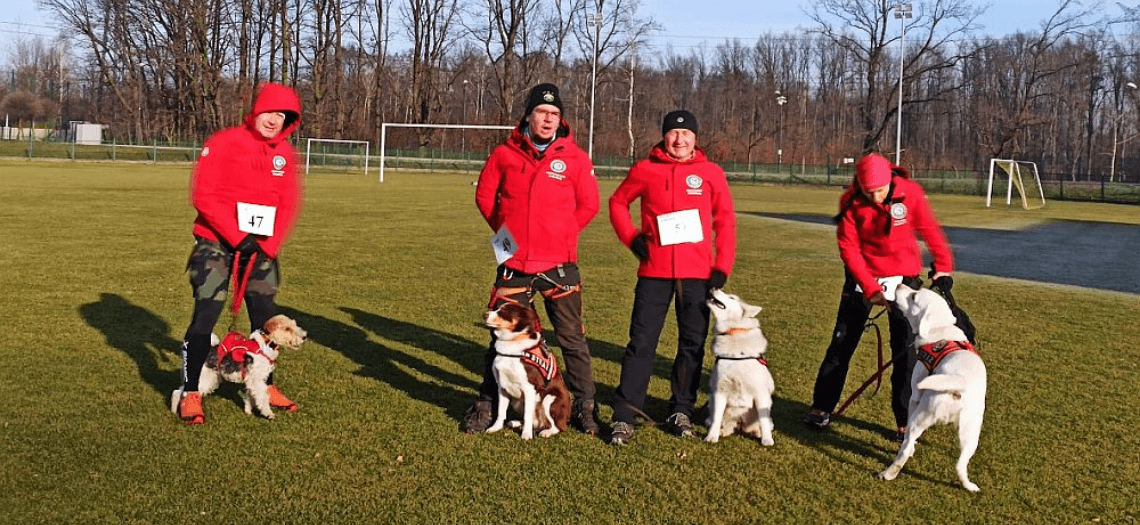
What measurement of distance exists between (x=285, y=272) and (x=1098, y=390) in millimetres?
8863

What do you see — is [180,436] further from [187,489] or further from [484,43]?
[484,43]

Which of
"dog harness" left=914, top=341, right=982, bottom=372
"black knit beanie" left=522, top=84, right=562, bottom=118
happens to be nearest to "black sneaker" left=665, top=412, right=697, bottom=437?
"dog harness" left=914, top=341, right=982, bottom=372

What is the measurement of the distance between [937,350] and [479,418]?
2435 mm

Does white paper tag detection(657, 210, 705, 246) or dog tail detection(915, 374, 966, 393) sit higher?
white paper tag detection(657, 210, 705, 246)

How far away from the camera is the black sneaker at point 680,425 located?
5.37 meters

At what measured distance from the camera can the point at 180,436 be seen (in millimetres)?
5152

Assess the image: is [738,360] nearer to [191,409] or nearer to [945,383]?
[945,383]

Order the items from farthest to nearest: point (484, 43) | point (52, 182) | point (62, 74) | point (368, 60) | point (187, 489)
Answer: point (62, 74) < point (368, 60) < point (484, 43) < point (52, 182) < point (187, 489)

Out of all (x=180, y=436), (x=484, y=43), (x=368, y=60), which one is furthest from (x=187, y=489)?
(x=368, y=60)

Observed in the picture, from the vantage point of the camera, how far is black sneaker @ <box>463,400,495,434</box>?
5.35m

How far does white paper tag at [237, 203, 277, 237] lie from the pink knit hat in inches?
129

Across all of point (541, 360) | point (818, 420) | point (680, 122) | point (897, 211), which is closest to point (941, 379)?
point (897, 211)

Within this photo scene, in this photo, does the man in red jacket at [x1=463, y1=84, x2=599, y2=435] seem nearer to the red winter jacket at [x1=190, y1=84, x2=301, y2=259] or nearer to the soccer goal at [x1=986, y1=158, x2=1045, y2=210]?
the red winter jacket at [x1=190, y1=84, x2=301, y2=259]

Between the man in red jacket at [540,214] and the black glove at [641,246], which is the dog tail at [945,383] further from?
the man in red jacket at [540,214]
